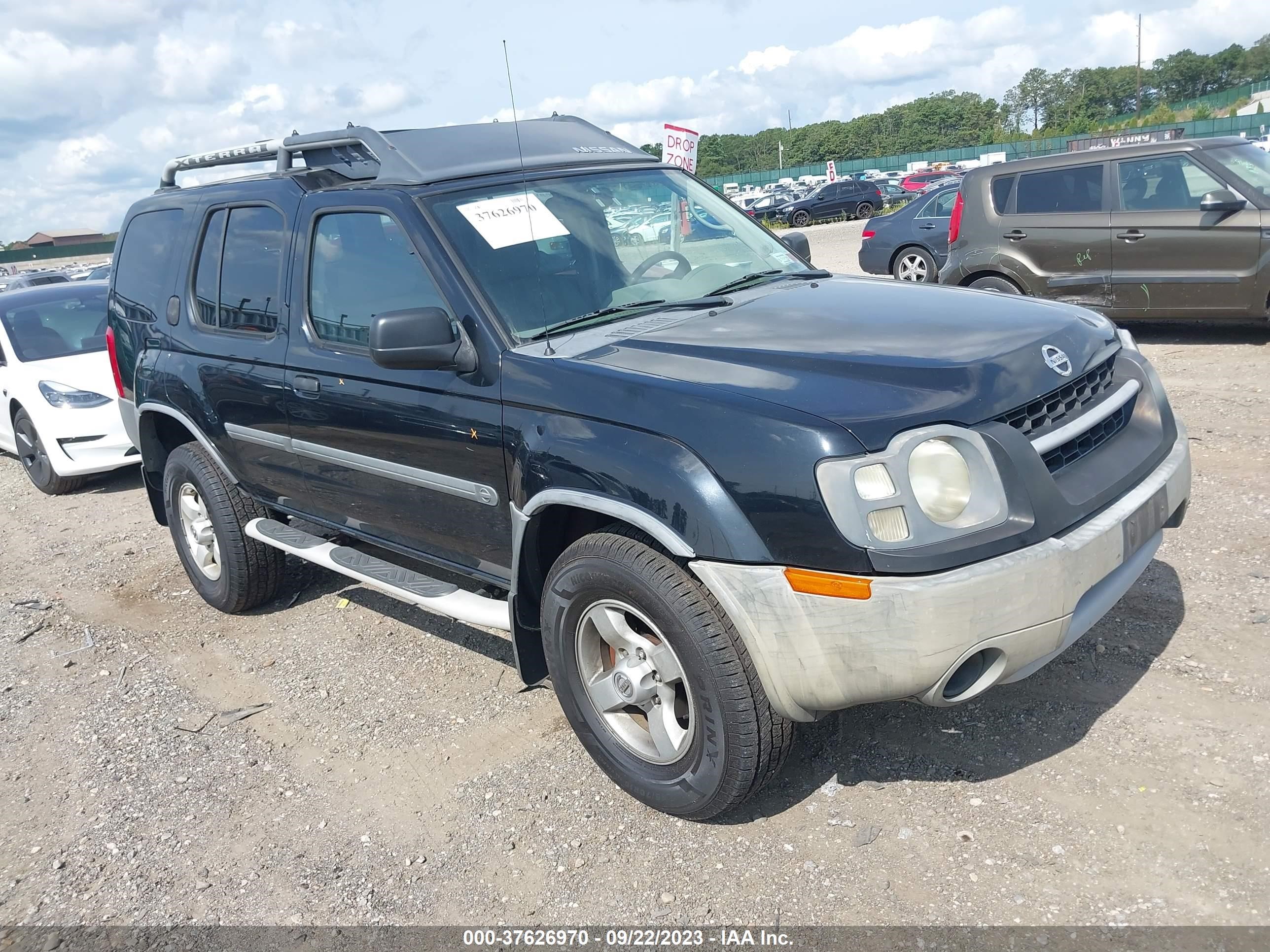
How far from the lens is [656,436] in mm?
2914

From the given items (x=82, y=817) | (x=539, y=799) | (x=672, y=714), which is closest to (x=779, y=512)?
(x=672, y=714)

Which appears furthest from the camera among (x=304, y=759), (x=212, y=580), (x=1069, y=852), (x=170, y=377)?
(x=212, y=580)

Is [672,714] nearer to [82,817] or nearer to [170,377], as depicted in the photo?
[82,817]

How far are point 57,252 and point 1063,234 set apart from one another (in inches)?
3419

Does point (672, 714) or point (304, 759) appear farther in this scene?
point (304, 759)

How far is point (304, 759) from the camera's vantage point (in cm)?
395

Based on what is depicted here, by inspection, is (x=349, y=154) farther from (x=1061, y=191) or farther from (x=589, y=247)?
(x=1061, y=191)

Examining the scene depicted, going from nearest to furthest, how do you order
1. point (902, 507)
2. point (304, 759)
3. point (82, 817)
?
1. point (902, 507)
2. point (82, 817)
3. point (304, 759)

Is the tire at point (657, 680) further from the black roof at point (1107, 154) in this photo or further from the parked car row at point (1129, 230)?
the black roof at point (1107, 154)

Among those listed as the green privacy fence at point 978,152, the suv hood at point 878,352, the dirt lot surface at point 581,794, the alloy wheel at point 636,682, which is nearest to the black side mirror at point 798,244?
the suv hood at point 878,352

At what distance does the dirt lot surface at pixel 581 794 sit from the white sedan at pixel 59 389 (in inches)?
146

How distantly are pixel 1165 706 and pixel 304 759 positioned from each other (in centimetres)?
308

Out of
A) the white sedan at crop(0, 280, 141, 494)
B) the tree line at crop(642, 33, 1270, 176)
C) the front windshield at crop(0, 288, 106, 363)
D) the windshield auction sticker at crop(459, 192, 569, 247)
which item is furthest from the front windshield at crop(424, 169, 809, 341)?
the tree line at crop(642, 33, 1270, 176)

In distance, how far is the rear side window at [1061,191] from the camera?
29.9 ft
